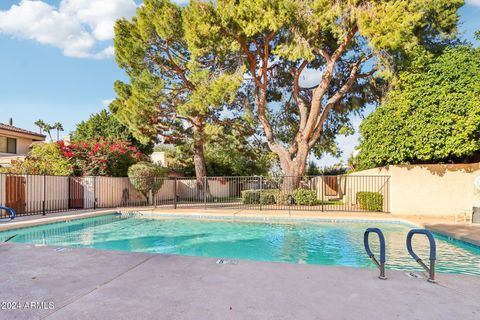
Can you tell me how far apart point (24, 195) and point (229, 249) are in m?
Result: 9.49

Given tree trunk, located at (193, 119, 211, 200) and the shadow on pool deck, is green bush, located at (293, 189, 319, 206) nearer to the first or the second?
→ tree trunk, located at (193, 119, 211, 200)

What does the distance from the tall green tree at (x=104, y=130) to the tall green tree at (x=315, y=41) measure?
30.5 feet

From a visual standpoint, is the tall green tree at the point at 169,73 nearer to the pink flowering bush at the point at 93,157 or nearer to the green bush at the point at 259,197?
the green bush at the point at 259,197

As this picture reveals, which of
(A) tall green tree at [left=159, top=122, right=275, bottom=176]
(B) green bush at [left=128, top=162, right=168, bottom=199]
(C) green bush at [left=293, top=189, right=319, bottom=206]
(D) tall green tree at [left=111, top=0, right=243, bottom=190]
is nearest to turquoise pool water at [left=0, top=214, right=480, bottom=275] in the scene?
(B) green bush at [left=128, top=162, right=168, bottom=199]

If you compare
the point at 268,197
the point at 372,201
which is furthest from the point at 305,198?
the point at 372,201

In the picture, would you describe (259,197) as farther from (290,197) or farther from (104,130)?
→ (104,130)

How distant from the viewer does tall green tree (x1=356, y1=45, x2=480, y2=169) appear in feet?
34.7

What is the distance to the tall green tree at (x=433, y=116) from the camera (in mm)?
10562

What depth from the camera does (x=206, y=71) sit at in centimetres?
1605

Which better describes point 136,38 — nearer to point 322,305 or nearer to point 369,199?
point 369,199

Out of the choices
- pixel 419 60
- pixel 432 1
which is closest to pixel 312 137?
pixel 419 60

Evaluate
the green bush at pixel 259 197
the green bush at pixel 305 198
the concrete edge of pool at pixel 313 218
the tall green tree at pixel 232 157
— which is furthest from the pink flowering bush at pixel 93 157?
the green bush at pixel 305 198

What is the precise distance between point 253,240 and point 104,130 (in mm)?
17179

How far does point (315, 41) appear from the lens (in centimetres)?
1544
